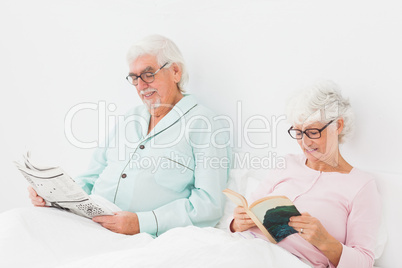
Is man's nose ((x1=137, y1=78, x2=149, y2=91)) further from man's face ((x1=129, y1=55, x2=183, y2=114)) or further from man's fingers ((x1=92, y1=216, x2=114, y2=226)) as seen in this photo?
man's fingers ((x1=92, y1=216, x2=114, y2=226))

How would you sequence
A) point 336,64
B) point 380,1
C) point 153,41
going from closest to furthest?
point 380,1 < point 336,64 < point 153,41

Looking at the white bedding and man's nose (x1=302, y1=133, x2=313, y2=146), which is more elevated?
man's nose (x1=302, y1=133, x2=313, y2=146)

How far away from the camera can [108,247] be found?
1744 millimetres

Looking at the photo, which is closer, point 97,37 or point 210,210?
point 210,210

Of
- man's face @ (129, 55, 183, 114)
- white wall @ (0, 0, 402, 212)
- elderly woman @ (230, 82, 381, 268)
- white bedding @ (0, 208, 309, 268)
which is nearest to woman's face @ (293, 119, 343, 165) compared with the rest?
elderly woman @ (230, 82, 381, 268)

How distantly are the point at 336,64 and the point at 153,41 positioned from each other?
88cm

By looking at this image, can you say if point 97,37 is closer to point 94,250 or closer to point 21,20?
point 21,20

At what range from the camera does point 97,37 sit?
9.33ft

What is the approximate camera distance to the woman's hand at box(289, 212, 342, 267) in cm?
144

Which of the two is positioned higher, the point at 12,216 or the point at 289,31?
the point at 289,31

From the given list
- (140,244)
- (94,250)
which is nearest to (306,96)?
(140,244)

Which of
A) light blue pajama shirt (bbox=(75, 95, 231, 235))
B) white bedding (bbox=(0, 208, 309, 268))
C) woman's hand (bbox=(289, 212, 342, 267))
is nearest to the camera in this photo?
white bedding (bbox=(0, 208, 309, 268))

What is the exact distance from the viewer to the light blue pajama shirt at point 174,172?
2041 millimetres

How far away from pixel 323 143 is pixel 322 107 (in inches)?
5.0
